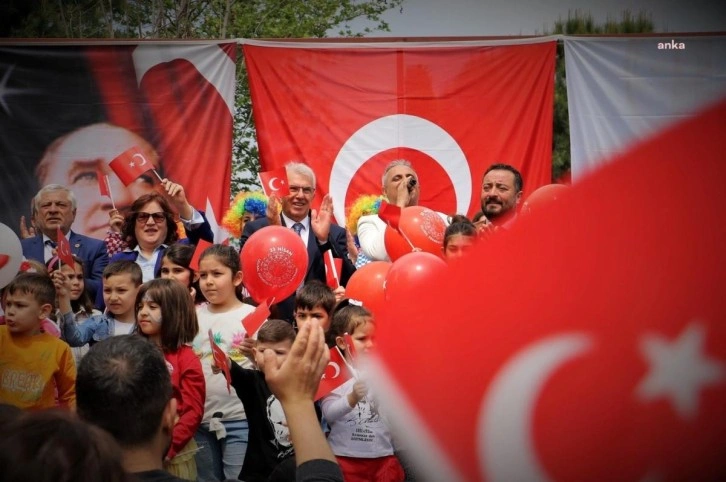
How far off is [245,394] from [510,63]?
14.1 feet

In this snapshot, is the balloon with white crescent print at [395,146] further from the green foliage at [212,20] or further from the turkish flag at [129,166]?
the green foliage at [212,20]

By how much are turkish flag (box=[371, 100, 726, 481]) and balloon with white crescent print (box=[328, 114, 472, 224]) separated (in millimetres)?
5955

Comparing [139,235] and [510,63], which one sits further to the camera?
[510,63]

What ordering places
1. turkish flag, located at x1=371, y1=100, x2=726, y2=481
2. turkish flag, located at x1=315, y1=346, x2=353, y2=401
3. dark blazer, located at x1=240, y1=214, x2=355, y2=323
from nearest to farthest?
1. turkish flag, located at x1=371, y1=100, x2=726, y2=481
2. turkish flag, located at x1=315, y1=346, x2=353, y2=401
3. dark blazer, located at x1=240, y1=214, x2=355, y2=323

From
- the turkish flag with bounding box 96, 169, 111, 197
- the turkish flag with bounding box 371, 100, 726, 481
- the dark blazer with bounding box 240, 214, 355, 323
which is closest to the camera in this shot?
the turkish flag with bounding box 371, 100, 726, 481

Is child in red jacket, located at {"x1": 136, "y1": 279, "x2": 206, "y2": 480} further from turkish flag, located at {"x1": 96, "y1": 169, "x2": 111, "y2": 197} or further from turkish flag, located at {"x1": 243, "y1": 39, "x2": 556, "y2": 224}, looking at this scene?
turkish flag, located at {"x1": 243, "y1": 39, "x2": 556, "y2": 224}

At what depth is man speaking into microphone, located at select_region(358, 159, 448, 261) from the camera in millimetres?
5734

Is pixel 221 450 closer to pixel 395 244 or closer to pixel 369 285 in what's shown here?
pixel 369 285

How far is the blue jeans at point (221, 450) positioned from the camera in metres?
4.50

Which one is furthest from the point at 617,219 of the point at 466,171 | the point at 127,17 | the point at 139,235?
the point at 127,17

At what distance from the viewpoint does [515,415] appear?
1.48 meters

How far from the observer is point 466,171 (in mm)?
7500

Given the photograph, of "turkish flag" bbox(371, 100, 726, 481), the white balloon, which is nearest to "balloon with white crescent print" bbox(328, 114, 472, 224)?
the white balloon

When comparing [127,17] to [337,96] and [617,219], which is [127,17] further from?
[617,219]
